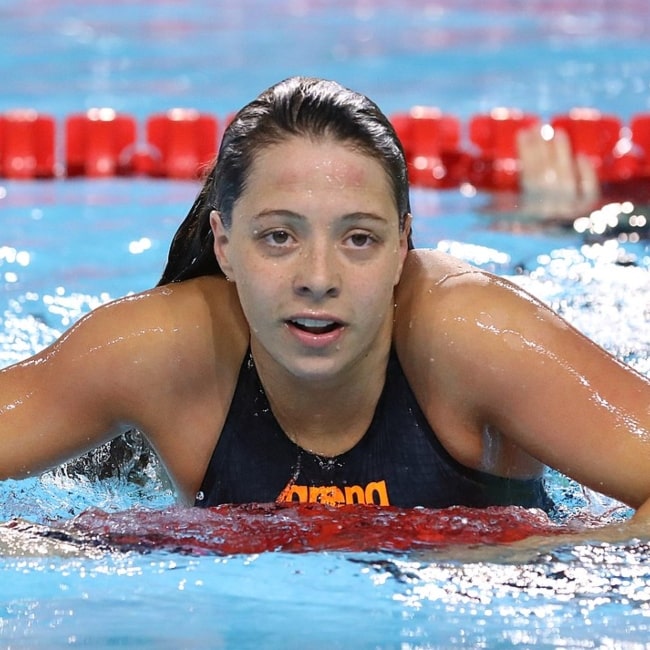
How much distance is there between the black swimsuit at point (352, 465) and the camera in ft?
7.72

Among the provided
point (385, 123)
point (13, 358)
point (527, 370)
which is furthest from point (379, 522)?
point (13, 358)

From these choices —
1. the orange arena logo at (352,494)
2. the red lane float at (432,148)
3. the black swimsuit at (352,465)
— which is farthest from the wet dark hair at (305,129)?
the red lane float at (432,148)

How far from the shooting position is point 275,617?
2068 millimetres

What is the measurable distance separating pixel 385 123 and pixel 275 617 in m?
0.80

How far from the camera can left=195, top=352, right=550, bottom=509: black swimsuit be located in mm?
2354

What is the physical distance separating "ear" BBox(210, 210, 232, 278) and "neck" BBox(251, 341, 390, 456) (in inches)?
7.6

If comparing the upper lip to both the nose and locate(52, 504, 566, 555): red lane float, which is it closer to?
the nose

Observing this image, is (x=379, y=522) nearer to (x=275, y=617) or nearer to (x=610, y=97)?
(x=275, y=617)

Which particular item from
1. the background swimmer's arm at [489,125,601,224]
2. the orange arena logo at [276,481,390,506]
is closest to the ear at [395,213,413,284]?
the orange arena logo at [276,481,390,506]

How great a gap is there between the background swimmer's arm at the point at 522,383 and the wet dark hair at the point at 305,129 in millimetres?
190

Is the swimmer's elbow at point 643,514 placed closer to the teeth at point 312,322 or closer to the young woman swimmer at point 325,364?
the young woman swimmer at point 325,364

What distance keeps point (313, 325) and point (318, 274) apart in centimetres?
10

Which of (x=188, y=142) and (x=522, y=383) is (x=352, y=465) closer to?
(x=522, y=383)

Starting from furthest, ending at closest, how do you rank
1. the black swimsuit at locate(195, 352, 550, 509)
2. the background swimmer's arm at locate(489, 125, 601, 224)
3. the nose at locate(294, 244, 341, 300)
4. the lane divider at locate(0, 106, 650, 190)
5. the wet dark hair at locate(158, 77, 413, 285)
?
the lane divider at locate(0, 106, 650, 190), the background swimmer's arm at locate(489, 125, 601, 224), the black swimsuit at locate(195, 352, 550, 509), the wet dark hair at locate(158, 77, 413, 285), the nose at locate(294, 244, 341, 300)
